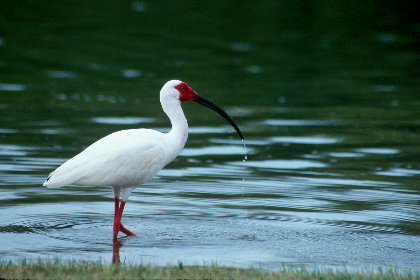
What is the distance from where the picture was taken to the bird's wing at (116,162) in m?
10.9

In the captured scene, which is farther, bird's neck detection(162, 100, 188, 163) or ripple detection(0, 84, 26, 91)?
ripple detection(0, 84, 26, 91)

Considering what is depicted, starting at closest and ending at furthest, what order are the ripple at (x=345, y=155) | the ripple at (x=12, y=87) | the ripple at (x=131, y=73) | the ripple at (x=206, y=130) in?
1. the ripple at (x=345, y=155)
2. the ripple at (x=206, y=130)
3. the ripple at (x=12, y=87)
4. the ripple at (x=131, y=73)

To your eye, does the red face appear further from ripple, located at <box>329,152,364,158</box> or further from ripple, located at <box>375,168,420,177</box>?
ripple, located at <box>329,152,364,158</box>

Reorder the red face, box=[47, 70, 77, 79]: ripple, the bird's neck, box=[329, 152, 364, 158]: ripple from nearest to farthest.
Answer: the bird's neck → the red face → box=[329, 152, 364, 158]: ripple → box=[47, 70, 77, 79]: ripple

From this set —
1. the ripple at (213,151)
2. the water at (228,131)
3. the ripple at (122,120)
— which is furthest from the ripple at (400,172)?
the ripple at (122,120)

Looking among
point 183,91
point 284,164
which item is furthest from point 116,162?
point 284,164

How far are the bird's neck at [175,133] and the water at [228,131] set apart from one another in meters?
0.75

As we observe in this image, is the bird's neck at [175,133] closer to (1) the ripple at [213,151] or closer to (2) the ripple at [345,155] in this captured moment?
(1) the ripple at [213,151]

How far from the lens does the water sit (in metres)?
10.9

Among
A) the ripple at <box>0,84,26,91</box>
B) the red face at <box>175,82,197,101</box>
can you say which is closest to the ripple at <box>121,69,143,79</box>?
the ripple at <box>0,84,26,91</box>

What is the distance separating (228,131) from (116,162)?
24.2ft

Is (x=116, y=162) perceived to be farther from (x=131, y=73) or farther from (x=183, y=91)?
(x=131, y=73)

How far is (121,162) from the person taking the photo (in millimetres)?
11141

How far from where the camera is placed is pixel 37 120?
61.2 feet
